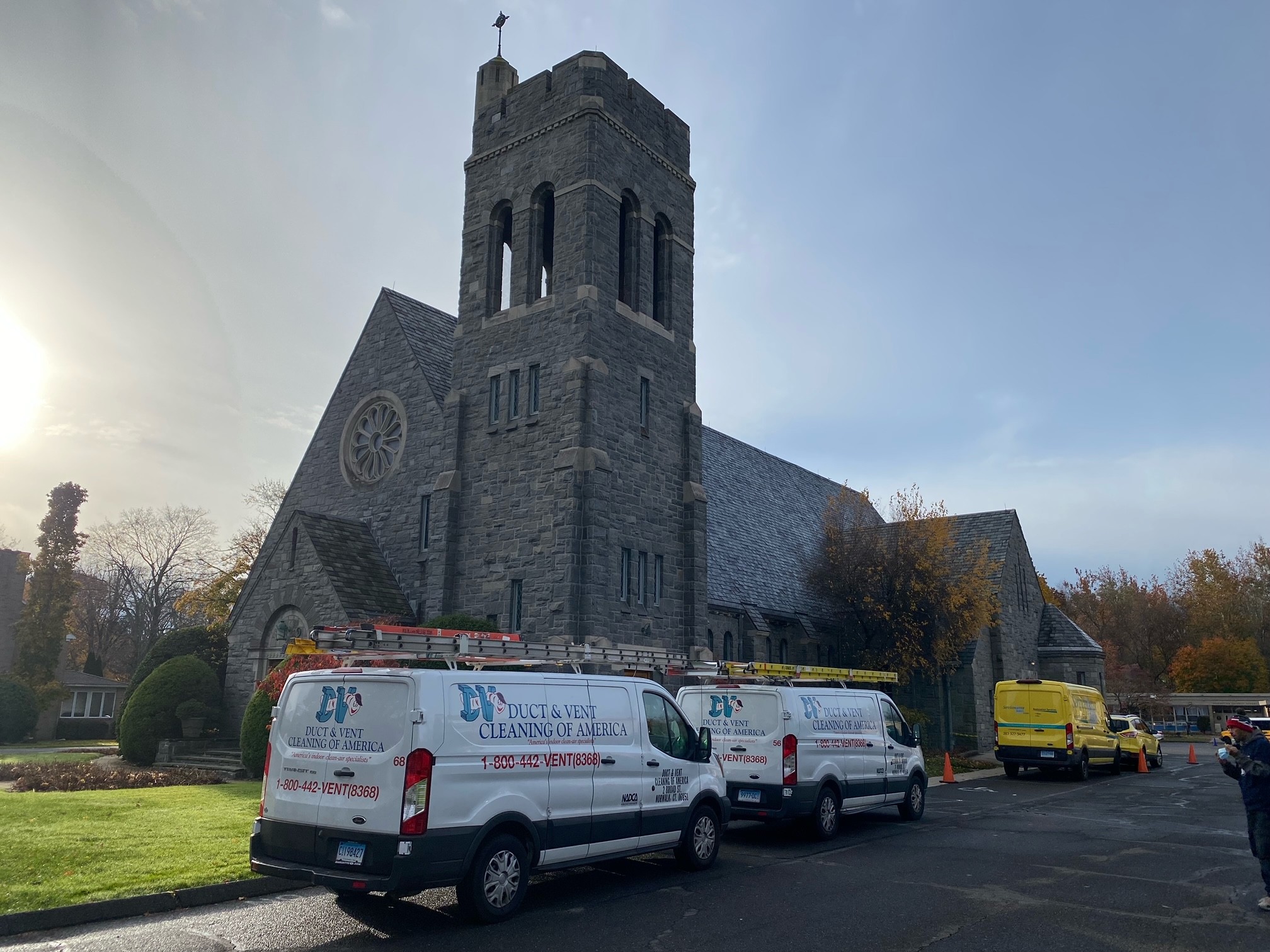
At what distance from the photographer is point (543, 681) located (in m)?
9.34

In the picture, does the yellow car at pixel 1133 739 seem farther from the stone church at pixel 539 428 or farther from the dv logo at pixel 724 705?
the dv logo at pixel 724 705

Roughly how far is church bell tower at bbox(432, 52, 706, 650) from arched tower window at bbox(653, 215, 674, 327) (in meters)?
0.05

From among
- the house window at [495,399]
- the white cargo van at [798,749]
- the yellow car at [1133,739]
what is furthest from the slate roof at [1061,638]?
the white cargo van at [798,749]

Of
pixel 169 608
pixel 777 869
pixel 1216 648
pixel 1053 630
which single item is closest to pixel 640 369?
pixel 777 869

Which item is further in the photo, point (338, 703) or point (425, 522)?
point (425, 522)

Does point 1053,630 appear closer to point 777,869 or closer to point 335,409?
point 335,409

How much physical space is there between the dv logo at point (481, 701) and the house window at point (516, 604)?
13.4 metres

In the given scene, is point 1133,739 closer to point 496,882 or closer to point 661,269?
point 661,269

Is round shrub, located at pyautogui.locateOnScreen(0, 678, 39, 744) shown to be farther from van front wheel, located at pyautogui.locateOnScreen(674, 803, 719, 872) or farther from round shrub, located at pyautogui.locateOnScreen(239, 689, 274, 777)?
van front wheel, located at pyautogui.locateOnScreen(674, 803, 719, 872)

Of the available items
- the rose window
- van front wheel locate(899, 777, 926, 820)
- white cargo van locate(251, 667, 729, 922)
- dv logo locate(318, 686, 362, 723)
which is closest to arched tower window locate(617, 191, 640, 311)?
the rose window

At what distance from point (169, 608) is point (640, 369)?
158ft

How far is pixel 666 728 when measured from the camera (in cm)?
1083

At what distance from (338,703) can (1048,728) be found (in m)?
21.1

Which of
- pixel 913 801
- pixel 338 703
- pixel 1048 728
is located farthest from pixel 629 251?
pixel 338 703
